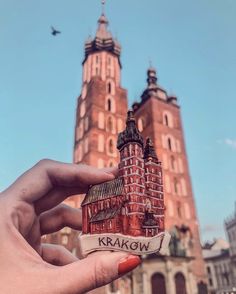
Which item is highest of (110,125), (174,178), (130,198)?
(110,125)

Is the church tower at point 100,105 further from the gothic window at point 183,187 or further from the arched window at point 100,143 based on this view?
the gothic window at point 183,187

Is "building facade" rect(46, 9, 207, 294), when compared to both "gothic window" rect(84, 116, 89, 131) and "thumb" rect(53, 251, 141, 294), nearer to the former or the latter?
"gothic window" rect(84, 116, 89, 131)

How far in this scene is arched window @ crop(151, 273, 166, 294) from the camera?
2180cm

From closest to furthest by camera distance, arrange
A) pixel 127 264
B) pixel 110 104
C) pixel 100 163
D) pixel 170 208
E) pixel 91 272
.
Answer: pixel 91 272 → pixel 127 264 → pixel 170 208 → pixel 100 163 → pixel 110 104

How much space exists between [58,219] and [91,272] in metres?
2.16

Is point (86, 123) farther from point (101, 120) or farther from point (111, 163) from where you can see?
point (111, 163)

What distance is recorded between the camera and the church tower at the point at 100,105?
31031 millimetres

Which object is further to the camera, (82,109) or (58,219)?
(82,109)

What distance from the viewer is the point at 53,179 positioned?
4500 mm

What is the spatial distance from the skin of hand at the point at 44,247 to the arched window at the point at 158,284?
19.4 metres

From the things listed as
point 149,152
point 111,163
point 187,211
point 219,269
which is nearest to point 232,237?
point 219,269

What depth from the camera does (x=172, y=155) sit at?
108ft

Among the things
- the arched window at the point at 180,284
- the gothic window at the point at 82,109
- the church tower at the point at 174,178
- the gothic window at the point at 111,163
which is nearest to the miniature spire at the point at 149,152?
the church tower at the point at 174,178

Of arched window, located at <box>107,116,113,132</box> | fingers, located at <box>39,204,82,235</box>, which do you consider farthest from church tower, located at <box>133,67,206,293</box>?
fingers, located at <box>39,204,82,235</box>
